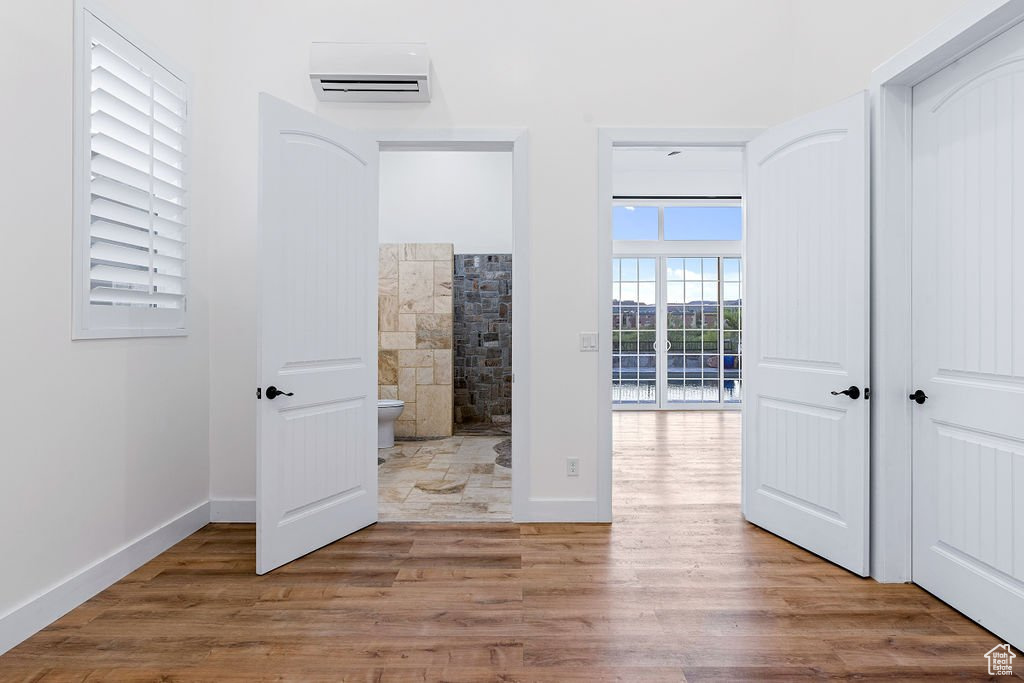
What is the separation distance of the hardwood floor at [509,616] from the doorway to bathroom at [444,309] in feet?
6.51

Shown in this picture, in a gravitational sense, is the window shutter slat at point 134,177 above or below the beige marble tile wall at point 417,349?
above

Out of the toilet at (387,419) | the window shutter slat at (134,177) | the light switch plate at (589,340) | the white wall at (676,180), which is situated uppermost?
the white wall at (676,180)

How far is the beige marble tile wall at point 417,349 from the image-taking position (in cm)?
557

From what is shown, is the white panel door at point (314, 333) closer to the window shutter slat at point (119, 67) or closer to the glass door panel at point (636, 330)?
the window shutter slat at point (119, 67)

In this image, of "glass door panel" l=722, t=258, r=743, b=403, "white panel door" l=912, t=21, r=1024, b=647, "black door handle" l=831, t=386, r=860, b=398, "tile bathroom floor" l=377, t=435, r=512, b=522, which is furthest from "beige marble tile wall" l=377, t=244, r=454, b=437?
"white panel door" l=912, t=21, r=1024, b=647

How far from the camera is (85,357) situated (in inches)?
83.7

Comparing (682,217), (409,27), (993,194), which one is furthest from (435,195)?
(993,194)

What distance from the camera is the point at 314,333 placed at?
2590 millimetres

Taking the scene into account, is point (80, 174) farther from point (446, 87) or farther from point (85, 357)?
point (446, 87)

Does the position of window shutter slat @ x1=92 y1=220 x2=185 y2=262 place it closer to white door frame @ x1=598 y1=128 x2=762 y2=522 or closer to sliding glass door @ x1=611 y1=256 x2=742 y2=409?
white door frame @ x1=598 y1=128 x2=762 y2=522

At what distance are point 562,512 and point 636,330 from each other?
15.3ft

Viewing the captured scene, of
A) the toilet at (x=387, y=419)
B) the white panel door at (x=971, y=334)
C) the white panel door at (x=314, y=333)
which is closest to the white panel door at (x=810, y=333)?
the white panel door at (x=971, y=334)

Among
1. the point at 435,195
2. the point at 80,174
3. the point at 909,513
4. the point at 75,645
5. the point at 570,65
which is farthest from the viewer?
the point at 435,195

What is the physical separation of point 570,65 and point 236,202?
6.87ft
